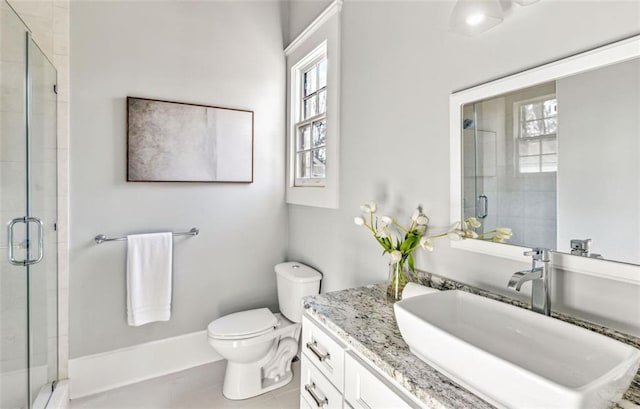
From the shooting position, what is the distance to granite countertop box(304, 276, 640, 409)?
690mm

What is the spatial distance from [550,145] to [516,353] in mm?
602

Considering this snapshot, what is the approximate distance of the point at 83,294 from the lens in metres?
1.99

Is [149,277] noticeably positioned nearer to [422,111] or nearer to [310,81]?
[310,81]

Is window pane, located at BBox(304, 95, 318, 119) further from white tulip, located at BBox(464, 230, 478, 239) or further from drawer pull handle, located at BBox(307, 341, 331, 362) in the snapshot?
drawer pull handle, located at BBox(307, 341, 331, 362)

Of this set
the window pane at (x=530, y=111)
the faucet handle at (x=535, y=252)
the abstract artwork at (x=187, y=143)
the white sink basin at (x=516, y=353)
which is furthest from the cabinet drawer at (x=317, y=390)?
the abstract artwork at (x=187, y=143)

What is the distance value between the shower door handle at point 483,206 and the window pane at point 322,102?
1308 millimetres

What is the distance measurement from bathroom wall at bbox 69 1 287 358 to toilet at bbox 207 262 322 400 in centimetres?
40

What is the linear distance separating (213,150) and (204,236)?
623 mm

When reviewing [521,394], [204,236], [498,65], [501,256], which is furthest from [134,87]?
[521,394]

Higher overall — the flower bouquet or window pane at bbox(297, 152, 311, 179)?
window pane at bbox(297, 152, 311, 179)

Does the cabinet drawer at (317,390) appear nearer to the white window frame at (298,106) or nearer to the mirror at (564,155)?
the mirror at (564,155)

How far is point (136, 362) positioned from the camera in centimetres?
212

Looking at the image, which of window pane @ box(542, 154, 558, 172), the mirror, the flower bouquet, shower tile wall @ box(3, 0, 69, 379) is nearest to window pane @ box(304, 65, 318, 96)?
the flower bouquet

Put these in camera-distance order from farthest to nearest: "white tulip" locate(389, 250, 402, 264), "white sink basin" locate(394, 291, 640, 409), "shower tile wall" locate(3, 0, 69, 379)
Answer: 1. "shower tile wall" locate(3, 0, 69, 379)
2. "white tulip" locate(389, 250, 402, 264)
3. "white sink basin" locate(394, 291, 640, 409)
